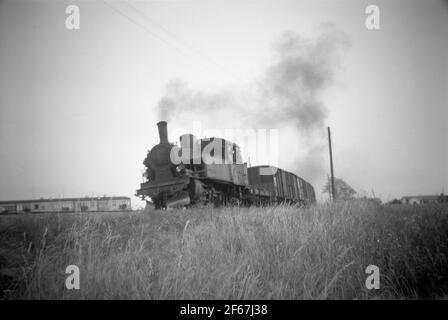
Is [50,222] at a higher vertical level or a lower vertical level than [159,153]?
lower

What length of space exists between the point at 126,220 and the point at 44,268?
311 cm

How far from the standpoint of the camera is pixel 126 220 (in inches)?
258

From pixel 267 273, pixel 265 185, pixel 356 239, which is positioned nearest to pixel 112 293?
pixel 267 273

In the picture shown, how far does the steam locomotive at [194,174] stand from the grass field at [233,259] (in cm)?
449

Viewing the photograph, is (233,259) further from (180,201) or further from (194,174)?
(194,174)

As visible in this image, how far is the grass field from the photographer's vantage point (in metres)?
3.00

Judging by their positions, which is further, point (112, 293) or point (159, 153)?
point (159, 153)

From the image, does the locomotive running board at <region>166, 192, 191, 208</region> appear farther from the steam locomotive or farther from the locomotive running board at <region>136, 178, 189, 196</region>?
the locomotive running board at <region>136, 178, 189, 196</region>

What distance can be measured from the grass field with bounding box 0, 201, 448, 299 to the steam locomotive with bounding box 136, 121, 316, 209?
449 centimetres

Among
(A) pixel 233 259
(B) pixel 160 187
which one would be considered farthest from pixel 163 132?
(A) pixel 233 259

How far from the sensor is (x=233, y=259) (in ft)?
12.2

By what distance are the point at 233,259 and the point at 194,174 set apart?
25.1 feet
